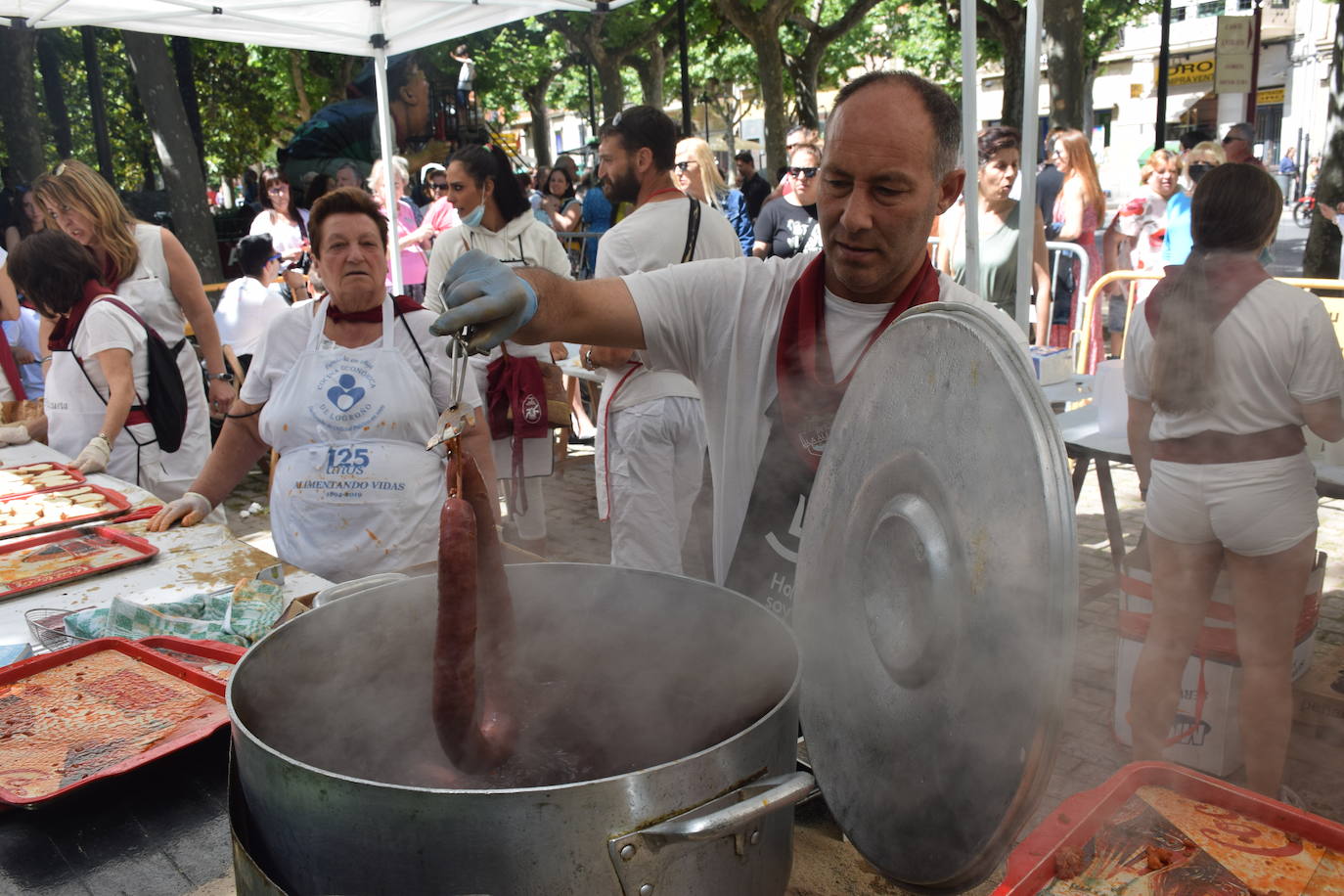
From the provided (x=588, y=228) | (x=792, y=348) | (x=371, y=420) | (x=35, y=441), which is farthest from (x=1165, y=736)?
(x=588, y=228)

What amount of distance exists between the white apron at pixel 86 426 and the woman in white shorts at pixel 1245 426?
12.9 ft

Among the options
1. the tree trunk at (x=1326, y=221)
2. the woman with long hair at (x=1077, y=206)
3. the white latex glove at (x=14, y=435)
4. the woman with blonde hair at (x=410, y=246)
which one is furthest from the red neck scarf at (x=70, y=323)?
the tree trunk at (x=1326, y=221)

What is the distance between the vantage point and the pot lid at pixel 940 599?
2.86 feet

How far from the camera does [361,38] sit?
662cm

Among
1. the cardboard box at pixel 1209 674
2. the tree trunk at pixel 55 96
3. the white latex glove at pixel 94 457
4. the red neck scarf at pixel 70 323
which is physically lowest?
the cardboard box at pixel 1209 674

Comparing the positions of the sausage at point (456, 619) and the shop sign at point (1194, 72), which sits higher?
the shop sign at point (1194, 72)

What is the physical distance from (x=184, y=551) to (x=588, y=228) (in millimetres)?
9648

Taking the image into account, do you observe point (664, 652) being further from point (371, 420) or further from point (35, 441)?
point (35, 441)

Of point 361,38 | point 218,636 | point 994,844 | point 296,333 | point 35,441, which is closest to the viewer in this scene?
point 994,844

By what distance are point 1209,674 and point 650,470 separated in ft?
6.79

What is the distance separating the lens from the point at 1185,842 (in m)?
1.62

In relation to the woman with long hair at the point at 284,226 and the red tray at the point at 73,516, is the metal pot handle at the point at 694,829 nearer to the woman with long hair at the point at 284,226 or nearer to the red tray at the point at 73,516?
the red tray at the point at 73,516

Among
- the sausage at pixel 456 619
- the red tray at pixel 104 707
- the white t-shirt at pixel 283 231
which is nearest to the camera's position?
the sausage at pixel 456 619

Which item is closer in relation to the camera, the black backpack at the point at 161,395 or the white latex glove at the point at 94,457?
the white latex glove at the point at 94,457
